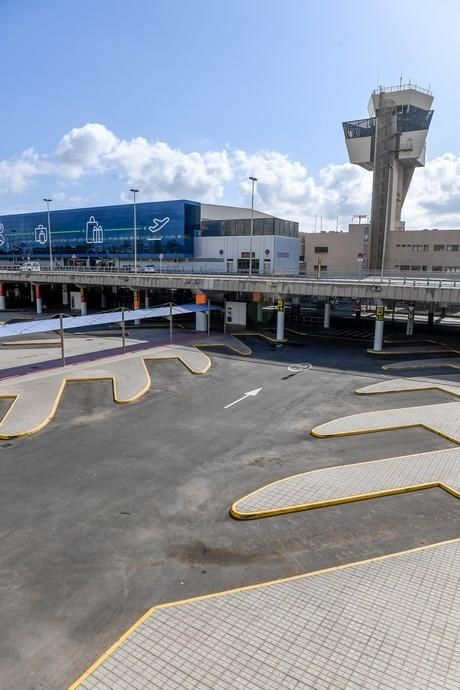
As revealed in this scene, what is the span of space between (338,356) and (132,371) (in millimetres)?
16316

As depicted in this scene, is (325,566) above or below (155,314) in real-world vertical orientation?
below

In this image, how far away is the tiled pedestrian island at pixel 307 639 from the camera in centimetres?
801

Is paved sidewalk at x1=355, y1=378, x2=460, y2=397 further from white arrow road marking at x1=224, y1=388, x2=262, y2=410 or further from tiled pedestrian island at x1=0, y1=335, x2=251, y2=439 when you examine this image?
tiled pedestrian island at x1=0, y1=335, x2=251, y2=439

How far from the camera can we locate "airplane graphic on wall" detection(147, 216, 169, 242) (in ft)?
259

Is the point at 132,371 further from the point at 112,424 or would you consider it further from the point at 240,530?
the point at 240,530

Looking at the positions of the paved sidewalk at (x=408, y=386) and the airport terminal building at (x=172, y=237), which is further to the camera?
the airport terminal building at (x=172, y=237)

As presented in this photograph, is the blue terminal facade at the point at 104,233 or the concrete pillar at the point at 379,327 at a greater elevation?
the blue terminal facade at the point at 104,233

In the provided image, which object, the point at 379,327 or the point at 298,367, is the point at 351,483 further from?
the point at 379,327

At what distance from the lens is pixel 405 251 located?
83.9 meters

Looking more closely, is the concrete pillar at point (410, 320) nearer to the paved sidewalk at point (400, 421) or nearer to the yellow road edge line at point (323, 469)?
the paved sidewalk at point (400, 421)

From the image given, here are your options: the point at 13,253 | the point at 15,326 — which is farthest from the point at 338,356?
the point at 13,253

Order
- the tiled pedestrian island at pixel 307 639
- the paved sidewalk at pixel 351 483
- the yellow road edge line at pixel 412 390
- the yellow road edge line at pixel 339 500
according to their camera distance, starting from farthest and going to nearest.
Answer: the yellow road edge line at pixel 412 390 < the paved sidewalk at pixel 351 483 < the yellow road edge line at pixel 339 500 < the tiled pedestrian island at pixel 307 639

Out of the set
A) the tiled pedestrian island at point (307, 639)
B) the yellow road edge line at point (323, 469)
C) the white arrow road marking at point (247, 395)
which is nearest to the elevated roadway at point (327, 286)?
the white arrow road marking at point (247, 395)

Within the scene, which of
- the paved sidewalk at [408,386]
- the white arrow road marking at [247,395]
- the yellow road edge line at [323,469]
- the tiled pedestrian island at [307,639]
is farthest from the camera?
the paved sidewalk at [408,386]
